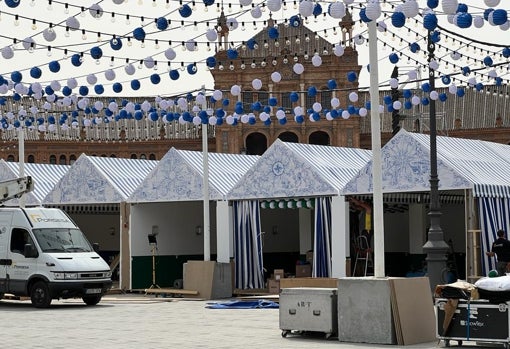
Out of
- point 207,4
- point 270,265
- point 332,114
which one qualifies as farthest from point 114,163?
point 207,4

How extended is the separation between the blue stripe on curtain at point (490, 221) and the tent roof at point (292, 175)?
4.31 m

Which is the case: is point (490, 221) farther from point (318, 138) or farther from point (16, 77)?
point (318, 138)

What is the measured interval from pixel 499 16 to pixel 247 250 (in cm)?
1555

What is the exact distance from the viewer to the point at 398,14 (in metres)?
17.0

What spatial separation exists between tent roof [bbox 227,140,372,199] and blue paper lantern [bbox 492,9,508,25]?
12.2 meters

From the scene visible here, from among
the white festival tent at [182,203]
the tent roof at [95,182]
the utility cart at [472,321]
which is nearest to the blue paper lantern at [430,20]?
the utility cart at [472,321]

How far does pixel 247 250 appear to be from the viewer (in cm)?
3061

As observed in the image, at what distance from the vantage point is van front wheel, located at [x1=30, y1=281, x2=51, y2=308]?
25219 millimetres

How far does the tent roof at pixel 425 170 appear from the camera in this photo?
25.4m

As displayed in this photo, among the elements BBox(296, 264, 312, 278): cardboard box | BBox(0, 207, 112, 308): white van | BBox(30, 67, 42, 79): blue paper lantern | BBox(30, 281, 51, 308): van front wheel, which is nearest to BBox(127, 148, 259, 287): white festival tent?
BBox(296, 264, 312, 278): cardboard box

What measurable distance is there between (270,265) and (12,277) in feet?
39.5

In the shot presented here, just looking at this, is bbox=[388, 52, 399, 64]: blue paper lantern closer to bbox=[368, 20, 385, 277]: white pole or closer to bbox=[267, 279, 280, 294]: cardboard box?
bbox=[368, 20, 385, 277]: white pole

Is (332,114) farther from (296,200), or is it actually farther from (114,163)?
(114,163)

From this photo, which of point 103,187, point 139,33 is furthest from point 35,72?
point 103,187
